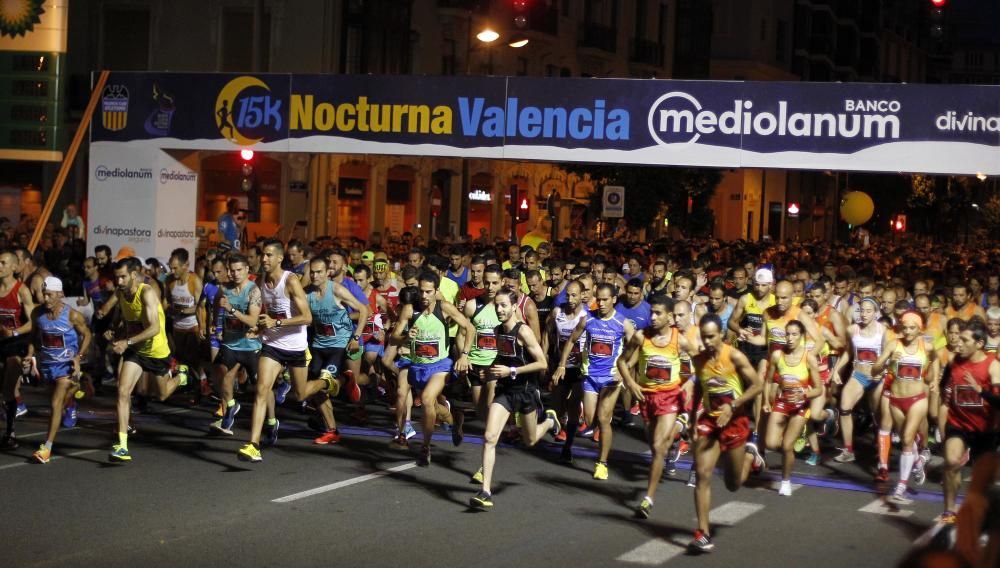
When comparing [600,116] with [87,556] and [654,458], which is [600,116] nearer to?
[654,458]

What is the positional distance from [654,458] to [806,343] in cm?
285

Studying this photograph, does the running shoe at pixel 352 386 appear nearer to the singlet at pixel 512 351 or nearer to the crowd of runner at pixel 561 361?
the crowd of runner at pixel 561 361

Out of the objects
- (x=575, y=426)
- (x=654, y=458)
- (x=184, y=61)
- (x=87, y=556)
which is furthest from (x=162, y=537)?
(x=184, y=61)

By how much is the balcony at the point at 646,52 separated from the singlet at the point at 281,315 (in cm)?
4526

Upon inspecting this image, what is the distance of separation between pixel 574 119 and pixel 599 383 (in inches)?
318

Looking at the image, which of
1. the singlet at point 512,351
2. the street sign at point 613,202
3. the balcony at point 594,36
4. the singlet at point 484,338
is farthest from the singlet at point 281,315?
the balcony at point 594,36

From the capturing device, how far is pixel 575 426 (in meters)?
13.2

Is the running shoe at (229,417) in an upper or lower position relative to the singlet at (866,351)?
lower

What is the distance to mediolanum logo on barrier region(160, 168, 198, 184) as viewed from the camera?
21.8m

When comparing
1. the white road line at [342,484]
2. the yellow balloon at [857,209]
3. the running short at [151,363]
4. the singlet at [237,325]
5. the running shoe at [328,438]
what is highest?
the yellow balloon at [857,209]

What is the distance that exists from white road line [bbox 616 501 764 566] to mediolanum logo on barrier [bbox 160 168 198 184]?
13.4 m

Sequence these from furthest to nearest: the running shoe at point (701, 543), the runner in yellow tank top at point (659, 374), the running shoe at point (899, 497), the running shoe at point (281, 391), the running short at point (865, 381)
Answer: the running shoe at point (281, 391), the running short at point (865, 381), the running shoe at point (899, 497), the runner in yellow tank top at point (659, 374), the running shoe at point (701, 543)

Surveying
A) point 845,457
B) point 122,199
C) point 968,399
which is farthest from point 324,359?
point 122,199

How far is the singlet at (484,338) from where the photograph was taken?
40.3ft
